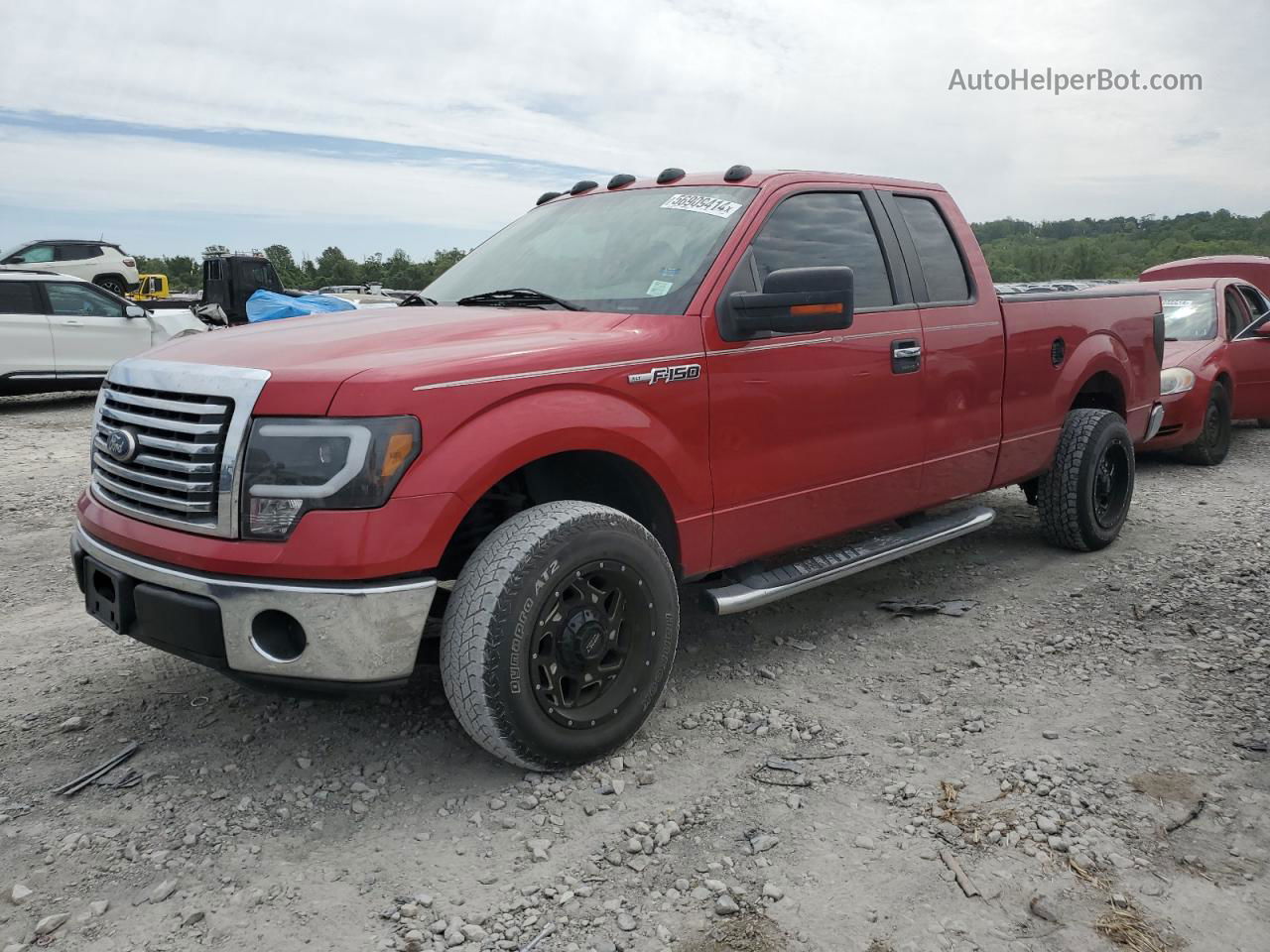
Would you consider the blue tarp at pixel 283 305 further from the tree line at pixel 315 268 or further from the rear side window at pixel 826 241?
the tree line at pixel 315 268

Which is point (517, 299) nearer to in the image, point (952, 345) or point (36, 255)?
point (952, 345)

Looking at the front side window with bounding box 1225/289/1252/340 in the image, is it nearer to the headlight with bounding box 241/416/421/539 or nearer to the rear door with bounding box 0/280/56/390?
the headlight with bounding box 241/416/421/539

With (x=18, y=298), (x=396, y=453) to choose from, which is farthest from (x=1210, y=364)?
(x=18, y=298)

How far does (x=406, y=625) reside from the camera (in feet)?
8.96

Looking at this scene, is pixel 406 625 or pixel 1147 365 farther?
pixel 1147 365

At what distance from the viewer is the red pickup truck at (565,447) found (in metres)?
2.68

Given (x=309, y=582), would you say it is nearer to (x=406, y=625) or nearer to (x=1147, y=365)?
(x=406, y=625)

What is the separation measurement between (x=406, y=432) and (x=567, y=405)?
1.68 feet

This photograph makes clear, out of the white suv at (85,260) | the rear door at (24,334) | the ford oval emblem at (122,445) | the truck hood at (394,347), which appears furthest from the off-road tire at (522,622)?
the white suv at (85,260)

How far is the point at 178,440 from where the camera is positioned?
9.33 feet

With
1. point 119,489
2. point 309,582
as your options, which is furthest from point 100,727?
point 309,582

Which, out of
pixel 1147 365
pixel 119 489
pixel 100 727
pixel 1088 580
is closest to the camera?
pixel 119 489

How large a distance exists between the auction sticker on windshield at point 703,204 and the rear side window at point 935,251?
Result: 109 centimetres

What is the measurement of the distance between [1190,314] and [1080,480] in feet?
16.5
